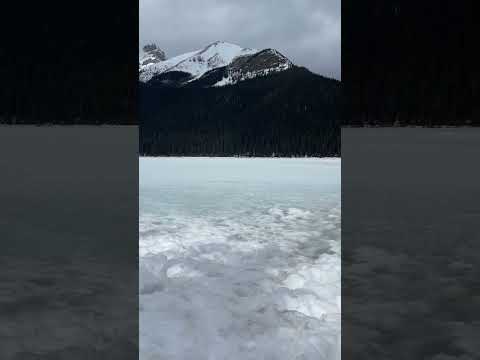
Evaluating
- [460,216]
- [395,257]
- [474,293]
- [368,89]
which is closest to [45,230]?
[395,257]

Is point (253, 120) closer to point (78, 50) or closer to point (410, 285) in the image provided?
point (78, 50)

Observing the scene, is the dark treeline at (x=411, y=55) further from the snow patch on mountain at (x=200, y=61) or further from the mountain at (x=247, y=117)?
the snow patch on mountain at (x=200, y=61)

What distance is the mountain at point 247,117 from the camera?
201 feet

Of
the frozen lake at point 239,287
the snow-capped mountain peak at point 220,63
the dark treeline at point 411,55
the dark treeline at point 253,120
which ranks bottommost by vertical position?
the frozen lake at point 239,287

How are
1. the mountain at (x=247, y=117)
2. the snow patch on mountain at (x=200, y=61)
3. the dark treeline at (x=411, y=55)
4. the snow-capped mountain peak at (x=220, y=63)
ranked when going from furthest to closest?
1. the snow patch on mountain at (x=200, y=61)
2. the snow-capped mountain peak at (x=220, y=63)
3. the mountain at (x=247, y=117)
4. the dark treeline at (x=411, y=55)

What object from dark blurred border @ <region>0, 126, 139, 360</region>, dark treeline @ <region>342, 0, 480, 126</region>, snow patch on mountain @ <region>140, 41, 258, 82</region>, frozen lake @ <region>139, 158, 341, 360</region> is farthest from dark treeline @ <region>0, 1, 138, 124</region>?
snow patch on mountain @ <region>140, 41, 258, 82</region>

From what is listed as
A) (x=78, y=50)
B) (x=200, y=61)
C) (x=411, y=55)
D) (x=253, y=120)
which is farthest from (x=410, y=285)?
(x=200, y=61)

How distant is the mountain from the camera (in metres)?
61.2

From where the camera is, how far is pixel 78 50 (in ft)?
35.4

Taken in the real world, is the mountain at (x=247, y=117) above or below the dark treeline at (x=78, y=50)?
above

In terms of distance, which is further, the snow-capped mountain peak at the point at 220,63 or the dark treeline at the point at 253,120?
the snow-capped mountain peak at the point at 220,63

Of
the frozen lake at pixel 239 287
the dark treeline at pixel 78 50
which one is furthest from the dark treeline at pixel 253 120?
the frozen lake at pixel 239 287

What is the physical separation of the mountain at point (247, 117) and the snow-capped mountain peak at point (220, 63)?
8.24 meters

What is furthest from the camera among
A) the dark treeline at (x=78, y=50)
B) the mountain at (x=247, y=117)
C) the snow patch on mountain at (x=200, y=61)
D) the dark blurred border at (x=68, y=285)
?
the snow patch on mountain at (x=200, y=61)
